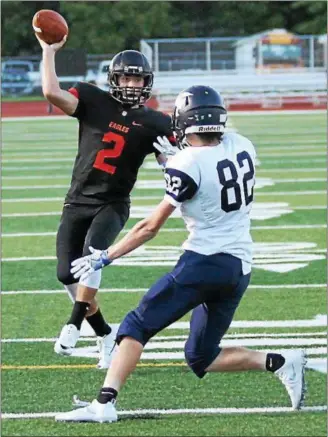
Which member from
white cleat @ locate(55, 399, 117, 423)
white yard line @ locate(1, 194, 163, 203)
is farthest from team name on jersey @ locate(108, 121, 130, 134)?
white yard line @ locate(1, 194, 163, 203)

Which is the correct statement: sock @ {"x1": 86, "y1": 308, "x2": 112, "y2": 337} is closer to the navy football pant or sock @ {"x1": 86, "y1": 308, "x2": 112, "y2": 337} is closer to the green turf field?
the green turf field

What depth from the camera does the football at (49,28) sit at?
6.64 meters

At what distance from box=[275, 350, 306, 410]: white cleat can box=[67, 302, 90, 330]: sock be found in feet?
4.35

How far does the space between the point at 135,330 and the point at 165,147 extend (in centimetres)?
125

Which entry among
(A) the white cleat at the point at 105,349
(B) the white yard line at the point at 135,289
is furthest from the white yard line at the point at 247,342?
(B) the white yard line at the point at 135,289

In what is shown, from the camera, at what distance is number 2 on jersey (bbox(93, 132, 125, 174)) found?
22.5 feet

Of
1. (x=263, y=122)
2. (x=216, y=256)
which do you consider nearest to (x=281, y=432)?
(x=216, y=256)

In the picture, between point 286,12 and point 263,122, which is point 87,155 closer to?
point 263,122

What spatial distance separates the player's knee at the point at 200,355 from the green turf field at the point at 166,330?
220 millimetres

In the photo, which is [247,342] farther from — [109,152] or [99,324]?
[109,152]

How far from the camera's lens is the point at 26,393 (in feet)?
19.8

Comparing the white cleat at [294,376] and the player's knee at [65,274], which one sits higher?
the player's knee at [65,274]

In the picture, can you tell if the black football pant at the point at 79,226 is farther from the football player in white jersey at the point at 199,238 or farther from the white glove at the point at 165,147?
the football player in white jersey at the point at 199,238

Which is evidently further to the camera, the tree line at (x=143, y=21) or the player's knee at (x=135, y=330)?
the tree line at (x=143, y=21)
